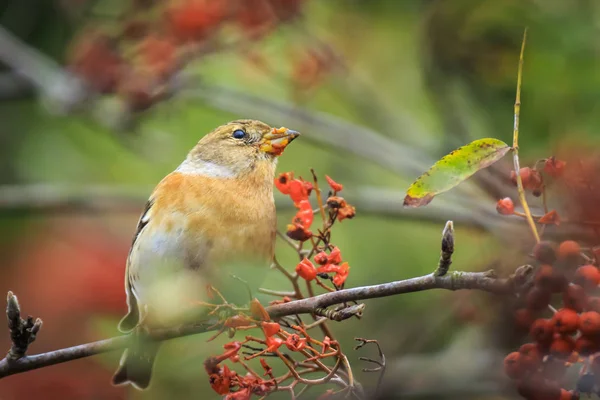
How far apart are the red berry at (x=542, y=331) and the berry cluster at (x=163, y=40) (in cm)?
324

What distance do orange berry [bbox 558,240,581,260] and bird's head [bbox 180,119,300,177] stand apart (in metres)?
2.04

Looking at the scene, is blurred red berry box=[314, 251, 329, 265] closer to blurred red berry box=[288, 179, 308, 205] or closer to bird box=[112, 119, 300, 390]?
blurred red berry box=[288, 179, 308, 205]

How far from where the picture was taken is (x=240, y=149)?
4.34 metres

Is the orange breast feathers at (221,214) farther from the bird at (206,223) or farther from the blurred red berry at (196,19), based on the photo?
the blurred red berry at (196,19)

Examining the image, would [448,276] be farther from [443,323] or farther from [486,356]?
[443,323]

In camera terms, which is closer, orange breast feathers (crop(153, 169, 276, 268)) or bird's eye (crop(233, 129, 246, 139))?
orange breast feathers (crop(153, 169, 276, 268))

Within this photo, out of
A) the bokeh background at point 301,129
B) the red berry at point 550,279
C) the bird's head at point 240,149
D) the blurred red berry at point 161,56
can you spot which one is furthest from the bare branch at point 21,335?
the blurred red berry at point 161,56

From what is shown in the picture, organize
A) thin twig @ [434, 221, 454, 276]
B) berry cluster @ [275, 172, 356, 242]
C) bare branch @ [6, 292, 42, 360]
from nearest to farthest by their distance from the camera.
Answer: thin twig @ [434, 221, 454, 276] → berry cluster @ [275, 172, 356, 242] → bare branch @ [6, 292, 42, 360]

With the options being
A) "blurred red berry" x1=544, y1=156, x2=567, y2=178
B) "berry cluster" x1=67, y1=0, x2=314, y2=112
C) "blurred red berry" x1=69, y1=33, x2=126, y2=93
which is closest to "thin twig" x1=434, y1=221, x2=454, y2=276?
"blurred red berry" x1=544, y1=156, x2=567, y2=178

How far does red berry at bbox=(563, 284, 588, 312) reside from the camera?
7.26ft

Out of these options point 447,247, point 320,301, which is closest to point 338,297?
point 320,301

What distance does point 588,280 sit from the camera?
2201 mm

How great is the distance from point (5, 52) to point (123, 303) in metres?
1.70

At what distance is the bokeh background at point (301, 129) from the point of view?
13.4 feet
